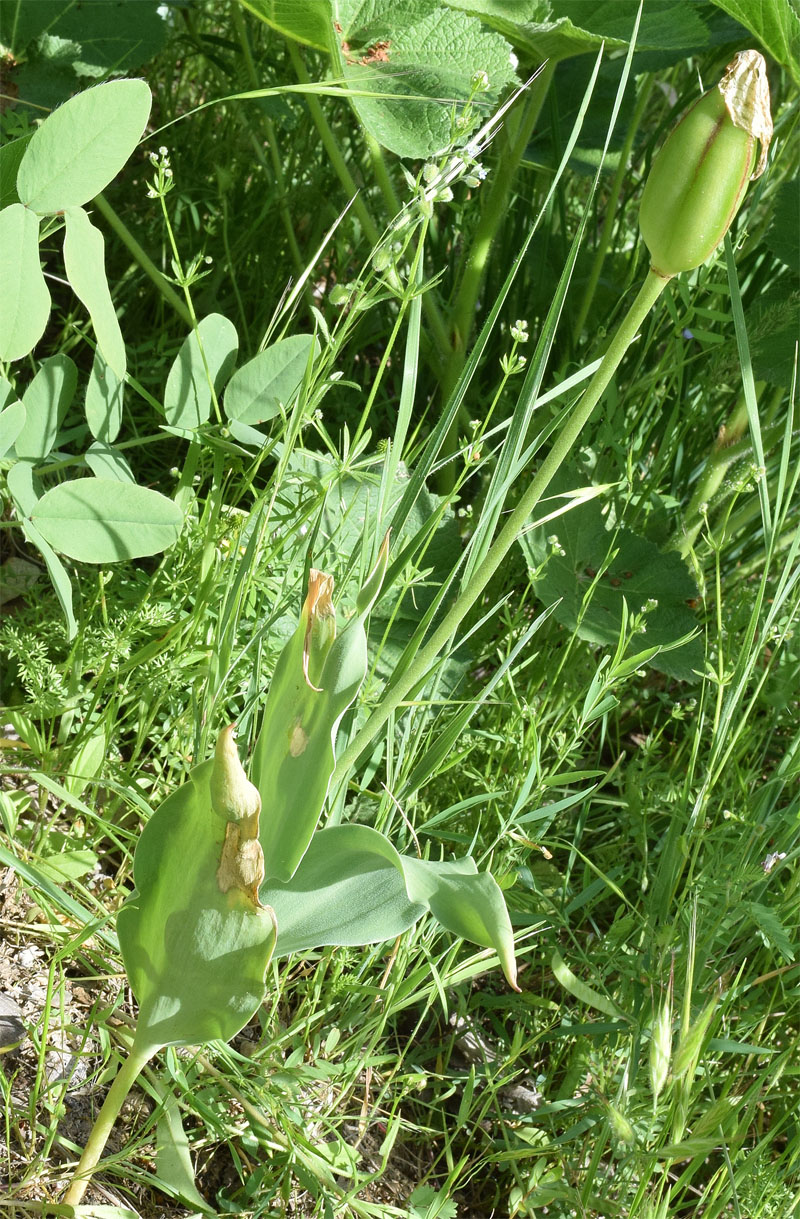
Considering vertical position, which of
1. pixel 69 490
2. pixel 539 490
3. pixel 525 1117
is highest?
pixel 539 490

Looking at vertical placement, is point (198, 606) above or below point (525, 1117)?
above

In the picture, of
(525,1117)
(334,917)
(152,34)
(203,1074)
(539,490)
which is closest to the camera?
Answer: (539,490)

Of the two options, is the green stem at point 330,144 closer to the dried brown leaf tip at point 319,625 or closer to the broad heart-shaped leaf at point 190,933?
the dried brown leaf tip at point 319,625

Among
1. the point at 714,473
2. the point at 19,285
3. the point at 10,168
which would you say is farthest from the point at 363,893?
the point at 714,473

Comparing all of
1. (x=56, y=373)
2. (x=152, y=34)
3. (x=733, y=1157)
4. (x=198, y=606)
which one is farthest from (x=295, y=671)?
(x=152, y=34)

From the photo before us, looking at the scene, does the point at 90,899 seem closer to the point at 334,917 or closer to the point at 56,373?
the point at 334,917
